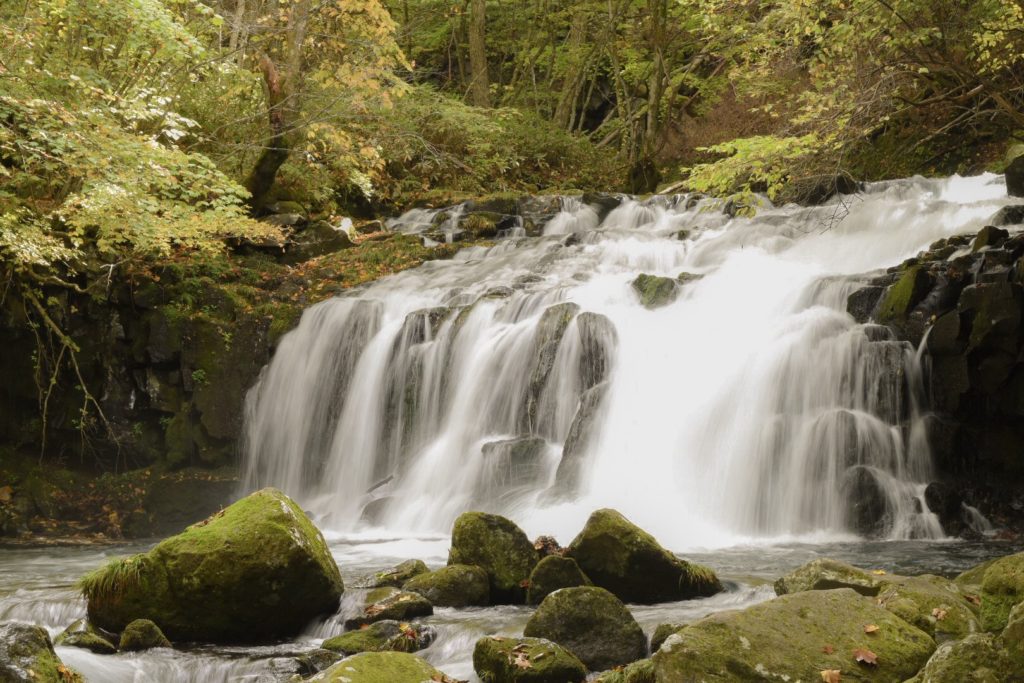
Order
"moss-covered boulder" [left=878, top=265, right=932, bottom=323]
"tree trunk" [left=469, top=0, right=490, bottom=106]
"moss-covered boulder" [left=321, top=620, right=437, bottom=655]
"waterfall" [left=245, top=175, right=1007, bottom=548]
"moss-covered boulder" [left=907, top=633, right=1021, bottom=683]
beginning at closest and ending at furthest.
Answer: "moss-covered boulder" [left=907, top=633, right=1021, bottom=683], "moss-covered boulder" [left=321, top=620, right=437, bottom=655], "waterfall" [left=245, top=175, right=1007, bottom=548], "moss-covered boulder" [left=878, top=265, right=932, bottom=323], "tree trunk" [left=469, top=0, right=490, bottom=106]

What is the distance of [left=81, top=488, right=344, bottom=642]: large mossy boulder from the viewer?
20.8ft

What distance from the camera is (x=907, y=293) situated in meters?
10.0

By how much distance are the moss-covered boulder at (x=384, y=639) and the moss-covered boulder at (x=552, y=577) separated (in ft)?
3.14

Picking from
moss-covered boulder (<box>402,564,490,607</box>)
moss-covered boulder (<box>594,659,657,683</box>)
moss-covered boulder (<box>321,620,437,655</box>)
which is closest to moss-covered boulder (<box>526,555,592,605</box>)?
moss-covered boulder (<box>402,564,490,607</box>)

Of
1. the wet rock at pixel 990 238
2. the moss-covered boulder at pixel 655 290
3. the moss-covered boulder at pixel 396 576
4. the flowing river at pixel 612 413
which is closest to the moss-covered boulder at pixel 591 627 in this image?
the flowing river at pixel 612 413

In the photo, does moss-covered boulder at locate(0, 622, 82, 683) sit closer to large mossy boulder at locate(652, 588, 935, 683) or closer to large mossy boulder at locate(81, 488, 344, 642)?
large mossy boulder at locate(81, 488, 344, 642)

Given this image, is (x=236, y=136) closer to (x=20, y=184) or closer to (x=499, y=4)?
(x=20, y=184)

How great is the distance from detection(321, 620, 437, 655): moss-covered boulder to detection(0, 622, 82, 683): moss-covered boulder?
1.83 meters

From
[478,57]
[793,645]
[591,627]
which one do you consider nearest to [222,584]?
[591,627]

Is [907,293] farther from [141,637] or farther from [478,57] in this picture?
[478,57]

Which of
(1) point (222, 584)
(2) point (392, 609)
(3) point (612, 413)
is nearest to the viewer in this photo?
(1) point (222, 584)

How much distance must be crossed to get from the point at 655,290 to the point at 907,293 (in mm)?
3868

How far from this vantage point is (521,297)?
43.1 ft

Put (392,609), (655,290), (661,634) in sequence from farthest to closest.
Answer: (655,290) → (392,609) → (661,634)
